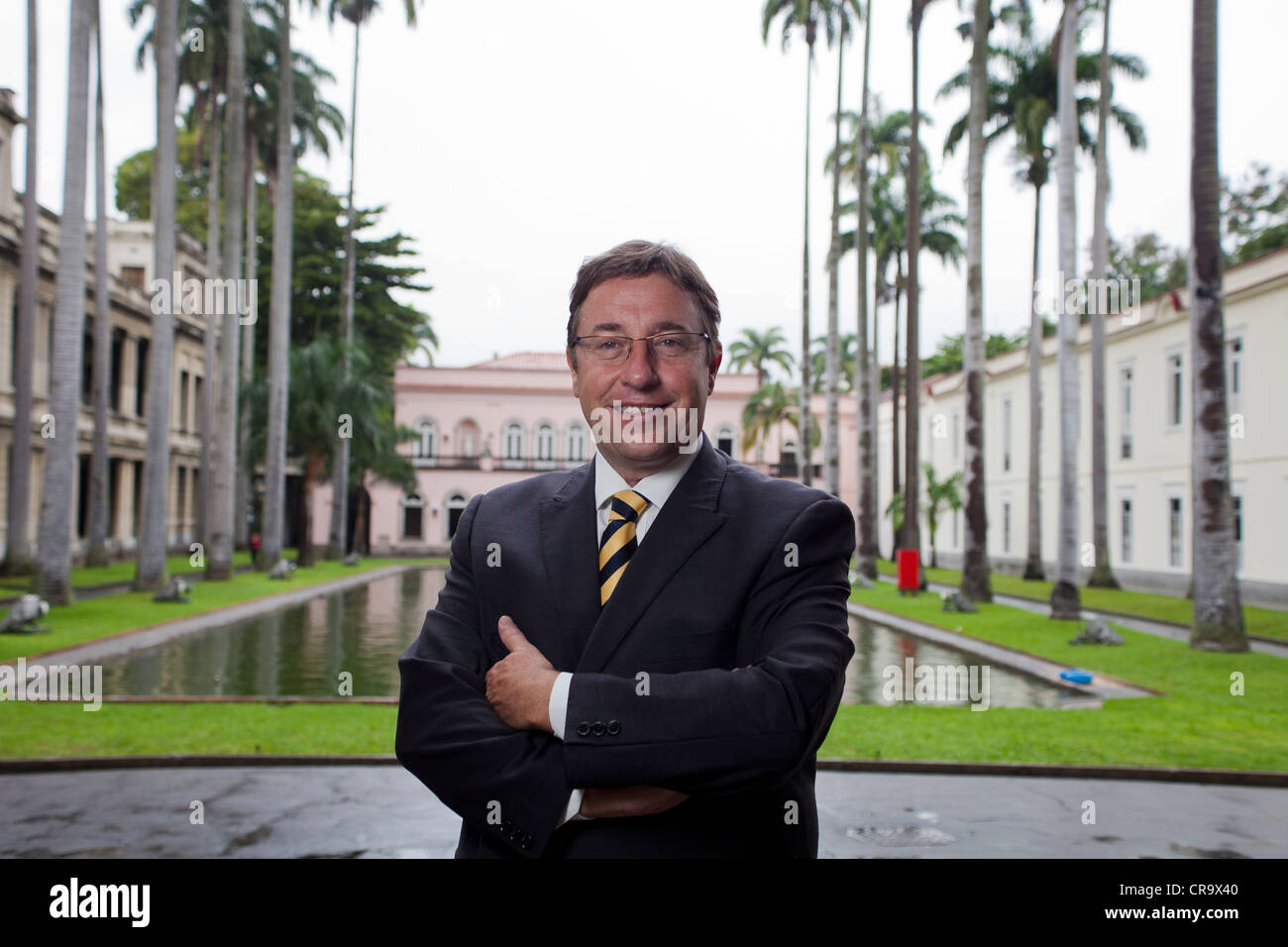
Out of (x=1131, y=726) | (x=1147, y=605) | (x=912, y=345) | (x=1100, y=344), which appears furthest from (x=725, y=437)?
(x=1131, y=726)

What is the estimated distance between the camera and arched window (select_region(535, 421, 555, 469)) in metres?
57.3

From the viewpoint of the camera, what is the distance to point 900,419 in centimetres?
5616

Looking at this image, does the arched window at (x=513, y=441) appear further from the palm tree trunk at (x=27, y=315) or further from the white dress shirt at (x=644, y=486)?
the white dress shirt at (x=644, y=486)

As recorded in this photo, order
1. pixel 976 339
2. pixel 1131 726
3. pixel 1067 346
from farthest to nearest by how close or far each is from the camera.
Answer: pixel 976 339 < pixel 1067 346 < pixel 1131 726

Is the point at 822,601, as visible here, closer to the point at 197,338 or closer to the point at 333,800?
the point at 333,800

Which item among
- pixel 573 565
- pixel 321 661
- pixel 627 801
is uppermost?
pixel 573 565

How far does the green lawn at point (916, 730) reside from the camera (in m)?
8.72

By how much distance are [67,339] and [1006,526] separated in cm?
3358

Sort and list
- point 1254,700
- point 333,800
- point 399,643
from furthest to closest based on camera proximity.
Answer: point 399,643
point 1254,700
point 333,800

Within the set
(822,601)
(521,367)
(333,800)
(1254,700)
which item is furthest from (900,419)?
(822,601)

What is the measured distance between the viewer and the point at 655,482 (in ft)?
7.97

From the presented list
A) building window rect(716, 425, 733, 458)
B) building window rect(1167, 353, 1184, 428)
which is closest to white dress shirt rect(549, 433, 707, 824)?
building window rect(1167, 353, 1184, 428)

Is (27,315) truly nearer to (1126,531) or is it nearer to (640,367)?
(640,367)
